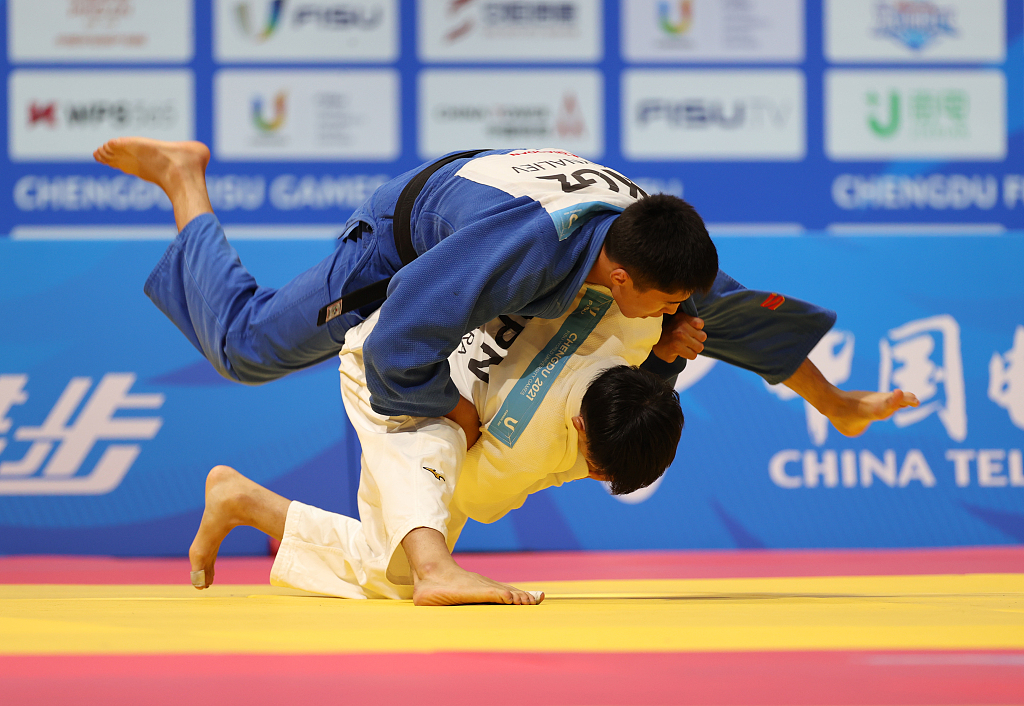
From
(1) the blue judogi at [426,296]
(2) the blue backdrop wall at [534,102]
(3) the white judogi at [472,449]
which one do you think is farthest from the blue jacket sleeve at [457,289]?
(2) the blue backdrop wall at [534,102]

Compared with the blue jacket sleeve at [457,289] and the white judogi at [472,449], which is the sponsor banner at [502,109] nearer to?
the white judogi at [472,449]

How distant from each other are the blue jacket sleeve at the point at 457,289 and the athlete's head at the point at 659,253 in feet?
0.28

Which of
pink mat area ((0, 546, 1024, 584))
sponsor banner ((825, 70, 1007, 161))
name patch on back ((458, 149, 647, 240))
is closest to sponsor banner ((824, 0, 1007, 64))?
sponsor banner ((825, 70, 1007, 161))

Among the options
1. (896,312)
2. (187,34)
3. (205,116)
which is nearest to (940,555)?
(896,312)

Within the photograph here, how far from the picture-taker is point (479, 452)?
1705mm

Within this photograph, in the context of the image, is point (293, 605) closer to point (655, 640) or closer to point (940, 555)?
point (655, 640)

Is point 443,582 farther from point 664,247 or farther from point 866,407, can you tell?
point 866,407

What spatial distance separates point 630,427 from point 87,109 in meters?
3.83

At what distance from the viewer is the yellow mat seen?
0.96m

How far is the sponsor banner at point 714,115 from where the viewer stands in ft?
14.5

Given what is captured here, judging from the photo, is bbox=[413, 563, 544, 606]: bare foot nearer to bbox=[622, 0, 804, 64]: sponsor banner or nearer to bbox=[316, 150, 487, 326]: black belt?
bbox=[316, 150, 487, 326]: black belt

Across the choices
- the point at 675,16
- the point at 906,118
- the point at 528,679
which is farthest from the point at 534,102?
the point at 528,679

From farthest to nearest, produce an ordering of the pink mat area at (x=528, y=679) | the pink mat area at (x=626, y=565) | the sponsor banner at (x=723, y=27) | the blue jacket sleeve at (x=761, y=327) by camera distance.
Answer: the sponsor banner at (x=723, y=27)
the pink mat area at (x=626, y=565)
the blue jacket sleeve at (x=761, y=327)
the pink mat area at (x=528, y=679)

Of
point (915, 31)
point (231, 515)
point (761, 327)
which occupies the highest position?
point (915, 31)
